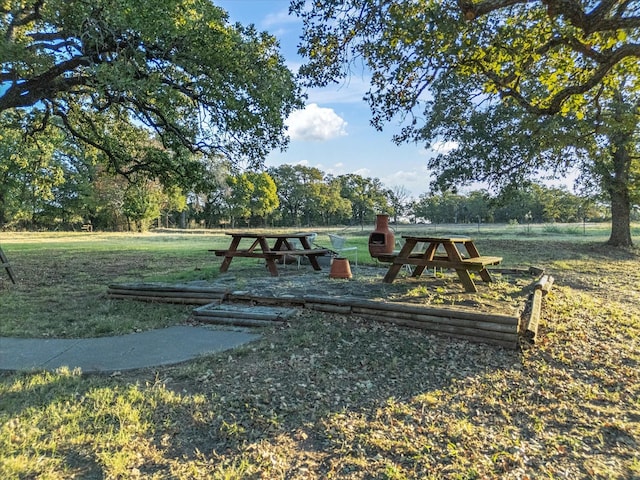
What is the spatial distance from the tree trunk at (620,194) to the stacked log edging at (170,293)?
14.2 m

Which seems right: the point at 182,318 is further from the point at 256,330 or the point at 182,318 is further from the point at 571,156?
the point at 571,156

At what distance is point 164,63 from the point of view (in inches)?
256

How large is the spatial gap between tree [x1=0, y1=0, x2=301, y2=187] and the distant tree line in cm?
569

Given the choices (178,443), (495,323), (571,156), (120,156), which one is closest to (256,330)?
(178,443)

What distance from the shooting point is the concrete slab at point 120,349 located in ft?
11.4

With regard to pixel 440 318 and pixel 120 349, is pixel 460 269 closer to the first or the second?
pixel 440 318

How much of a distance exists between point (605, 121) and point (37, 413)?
1134cm

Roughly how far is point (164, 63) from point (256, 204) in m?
45.1


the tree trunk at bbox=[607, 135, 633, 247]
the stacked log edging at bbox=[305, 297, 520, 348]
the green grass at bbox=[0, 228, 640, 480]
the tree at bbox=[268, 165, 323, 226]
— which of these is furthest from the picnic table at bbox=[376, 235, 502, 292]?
the tree at bbox=[268, 165, 323, 226]

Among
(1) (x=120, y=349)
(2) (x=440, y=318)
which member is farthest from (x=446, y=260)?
(1) (x=120, y=349)

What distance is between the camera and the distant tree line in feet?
102

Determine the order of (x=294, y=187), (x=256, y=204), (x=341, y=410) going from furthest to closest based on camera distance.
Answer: (x=294, y=187), (x=256, y=204), (x=341, y=410)

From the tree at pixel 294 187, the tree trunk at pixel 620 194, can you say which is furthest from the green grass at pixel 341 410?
the tree at pixel 294 187

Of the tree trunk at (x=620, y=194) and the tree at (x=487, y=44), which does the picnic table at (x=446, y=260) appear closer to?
the tree at (x=487, y=44)
